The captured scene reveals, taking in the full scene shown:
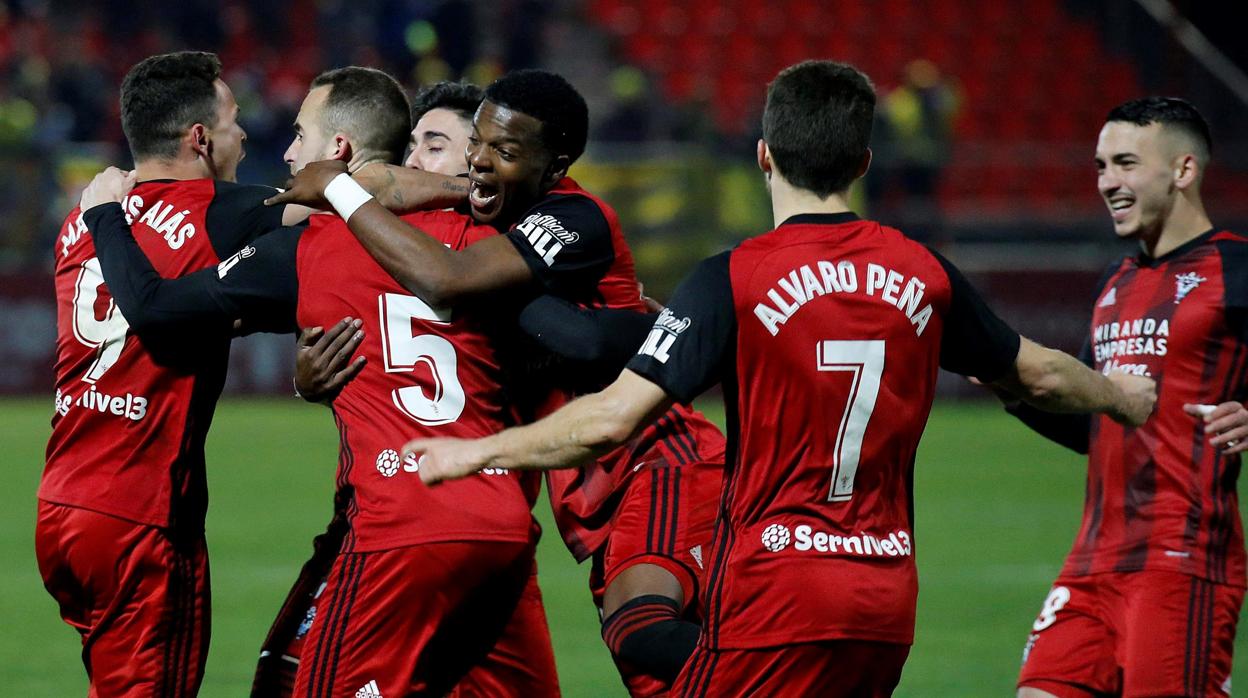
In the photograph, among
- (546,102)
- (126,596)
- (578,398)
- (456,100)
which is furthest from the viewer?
(456,100)

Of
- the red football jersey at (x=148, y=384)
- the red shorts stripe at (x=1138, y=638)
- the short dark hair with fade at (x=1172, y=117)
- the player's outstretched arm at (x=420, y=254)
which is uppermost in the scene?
the short dark hair with fade at (x=1172, y=117)

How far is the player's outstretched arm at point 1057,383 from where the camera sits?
4.37 meters

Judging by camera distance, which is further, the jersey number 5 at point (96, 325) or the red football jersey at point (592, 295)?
the jersey number 5 at point (96, 325)

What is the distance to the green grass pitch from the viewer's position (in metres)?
A: 8.05

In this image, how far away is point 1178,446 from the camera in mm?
5488

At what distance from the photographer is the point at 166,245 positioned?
5129mm

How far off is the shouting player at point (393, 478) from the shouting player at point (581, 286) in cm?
13

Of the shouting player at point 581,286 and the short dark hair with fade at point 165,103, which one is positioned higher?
the short dark hair with fade at point 165,103

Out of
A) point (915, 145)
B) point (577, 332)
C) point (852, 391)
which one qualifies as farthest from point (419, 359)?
point (915, 145)

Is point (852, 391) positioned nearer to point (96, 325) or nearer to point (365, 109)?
point (365, 109)

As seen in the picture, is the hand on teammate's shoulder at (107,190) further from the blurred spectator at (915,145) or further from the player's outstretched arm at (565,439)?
the blurred spectator at (915,145)

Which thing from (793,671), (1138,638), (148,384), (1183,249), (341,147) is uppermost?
(341,147)

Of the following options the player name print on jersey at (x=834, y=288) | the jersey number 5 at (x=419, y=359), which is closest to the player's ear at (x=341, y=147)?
the jersey number 5 at (x=419, y=359)

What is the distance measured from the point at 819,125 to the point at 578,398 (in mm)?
933
